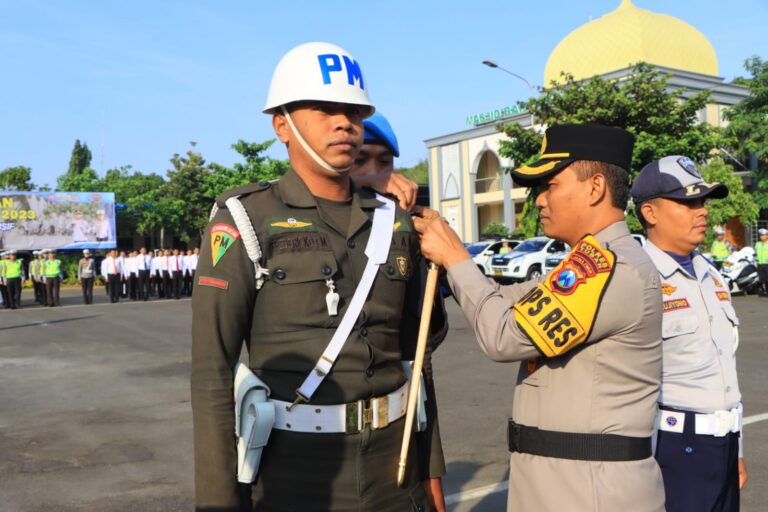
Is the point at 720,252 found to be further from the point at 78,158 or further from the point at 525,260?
the point at 78,158

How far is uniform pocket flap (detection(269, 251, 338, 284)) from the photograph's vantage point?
2.12 m

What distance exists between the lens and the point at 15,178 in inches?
1720

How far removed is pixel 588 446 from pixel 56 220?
3201 cm

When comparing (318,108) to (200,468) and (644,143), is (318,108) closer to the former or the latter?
(200,468)

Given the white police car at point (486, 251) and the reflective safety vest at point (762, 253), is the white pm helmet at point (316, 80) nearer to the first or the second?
the reflective safety vest at point (762, 253)

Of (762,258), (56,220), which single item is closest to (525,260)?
(762,258)

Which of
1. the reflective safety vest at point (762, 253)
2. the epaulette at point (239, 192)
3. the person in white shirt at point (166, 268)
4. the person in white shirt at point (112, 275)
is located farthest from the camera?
the person in white shirt at point (166, 268)

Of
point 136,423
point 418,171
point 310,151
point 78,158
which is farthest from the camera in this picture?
point 418,171

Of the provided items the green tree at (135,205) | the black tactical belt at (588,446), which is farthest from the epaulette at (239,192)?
the green tree at (135,205)

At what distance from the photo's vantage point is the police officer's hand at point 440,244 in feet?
7.56

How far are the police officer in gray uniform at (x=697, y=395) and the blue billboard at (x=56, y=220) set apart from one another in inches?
1225

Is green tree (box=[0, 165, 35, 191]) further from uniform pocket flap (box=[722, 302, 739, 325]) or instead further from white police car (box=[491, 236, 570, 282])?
uniform pocket flap (box=[722, 302, 739, 325])

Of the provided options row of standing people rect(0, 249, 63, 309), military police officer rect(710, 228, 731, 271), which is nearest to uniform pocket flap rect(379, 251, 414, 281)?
military police officer rect(710, 228, 731, 271)

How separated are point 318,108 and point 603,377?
3.84 feet
